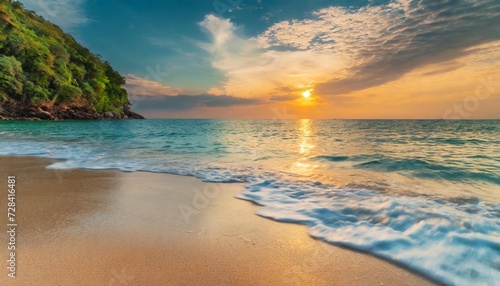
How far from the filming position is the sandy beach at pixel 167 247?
2285mm

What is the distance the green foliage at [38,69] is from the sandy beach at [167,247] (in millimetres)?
53525

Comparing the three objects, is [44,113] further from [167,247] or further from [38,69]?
[167,247]

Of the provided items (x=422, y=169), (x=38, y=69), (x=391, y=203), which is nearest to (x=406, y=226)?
(x=391, y=203)

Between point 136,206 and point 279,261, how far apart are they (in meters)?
2.65

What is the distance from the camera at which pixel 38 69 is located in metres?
48.4

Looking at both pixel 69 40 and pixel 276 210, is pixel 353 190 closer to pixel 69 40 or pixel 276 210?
pixel 276 210

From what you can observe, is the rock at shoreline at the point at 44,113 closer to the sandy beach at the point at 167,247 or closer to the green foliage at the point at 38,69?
the green foliage at the point at 38,69

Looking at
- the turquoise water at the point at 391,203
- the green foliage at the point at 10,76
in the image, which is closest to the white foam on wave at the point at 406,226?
the turquoise water at the point at 391,203

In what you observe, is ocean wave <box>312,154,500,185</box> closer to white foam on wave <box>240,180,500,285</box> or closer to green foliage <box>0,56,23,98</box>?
white foam on wave <box>240,180,500,285</box>

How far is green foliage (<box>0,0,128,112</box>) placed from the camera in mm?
44531

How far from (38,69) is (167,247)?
6063cm

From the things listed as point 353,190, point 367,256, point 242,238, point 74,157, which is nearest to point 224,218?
point 242,238

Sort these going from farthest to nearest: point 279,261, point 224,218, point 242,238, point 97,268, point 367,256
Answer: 1. point 224,218
2. point 242,238
3. point 367,256
4. point 279,261
5. point 97,268

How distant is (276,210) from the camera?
4215mm
